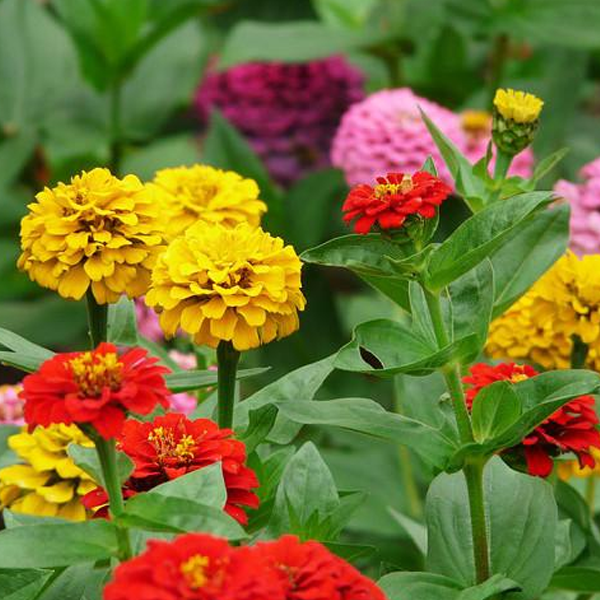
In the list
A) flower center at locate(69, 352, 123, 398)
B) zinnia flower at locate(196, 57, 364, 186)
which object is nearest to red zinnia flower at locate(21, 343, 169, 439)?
flower center at locate(69, 352, 123, 398)

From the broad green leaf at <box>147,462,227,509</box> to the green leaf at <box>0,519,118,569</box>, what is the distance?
3 cm

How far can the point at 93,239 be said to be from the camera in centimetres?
90

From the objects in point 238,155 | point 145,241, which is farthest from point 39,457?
point 238,155

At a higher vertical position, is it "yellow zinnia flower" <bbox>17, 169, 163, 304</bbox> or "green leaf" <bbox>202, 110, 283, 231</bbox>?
"yellow zinnia flower" <bbox>17, 169, 163, 304</bbox>

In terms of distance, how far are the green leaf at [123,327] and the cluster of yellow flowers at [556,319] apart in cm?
28

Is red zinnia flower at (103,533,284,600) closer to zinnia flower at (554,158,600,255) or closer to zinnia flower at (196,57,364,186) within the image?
zinnia flower at (554,158,600,255)

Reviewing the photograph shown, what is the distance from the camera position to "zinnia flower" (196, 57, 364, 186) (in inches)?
78.5

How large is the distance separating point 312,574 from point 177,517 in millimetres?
115

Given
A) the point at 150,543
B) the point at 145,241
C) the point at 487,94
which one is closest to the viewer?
the point at 150,543

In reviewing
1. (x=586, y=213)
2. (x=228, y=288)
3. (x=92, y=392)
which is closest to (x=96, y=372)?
(x=92, y=392)

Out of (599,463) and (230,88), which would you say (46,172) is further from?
(599,463)

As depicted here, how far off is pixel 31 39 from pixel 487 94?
0.70m

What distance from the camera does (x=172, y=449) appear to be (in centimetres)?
80

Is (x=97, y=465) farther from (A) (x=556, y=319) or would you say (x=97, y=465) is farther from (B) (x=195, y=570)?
(A) (x=556, y=319)
